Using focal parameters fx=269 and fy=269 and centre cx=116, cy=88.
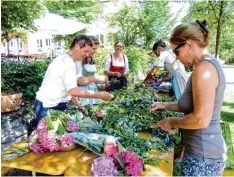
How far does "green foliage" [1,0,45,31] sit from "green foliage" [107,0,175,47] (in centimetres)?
482

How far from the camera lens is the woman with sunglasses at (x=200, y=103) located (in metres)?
1.41

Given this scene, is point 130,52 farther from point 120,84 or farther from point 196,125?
point 196,125

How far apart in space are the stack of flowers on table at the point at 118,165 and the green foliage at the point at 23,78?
3.65 metres

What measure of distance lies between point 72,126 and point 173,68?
6.29 feet

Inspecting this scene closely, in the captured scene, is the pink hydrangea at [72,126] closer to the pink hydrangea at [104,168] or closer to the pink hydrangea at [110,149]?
the pink hydrangea at [110,149]

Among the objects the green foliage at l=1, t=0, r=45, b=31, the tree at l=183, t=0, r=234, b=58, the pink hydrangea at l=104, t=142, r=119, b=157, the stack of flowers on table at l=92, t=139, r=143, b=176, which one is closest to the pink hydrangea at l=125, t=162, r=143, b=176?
the stack of flowers on table at l=92, t=139, r=143, b=176

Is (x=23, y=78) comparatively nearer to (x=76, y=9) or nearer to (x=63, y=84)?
(x=63, y=84)

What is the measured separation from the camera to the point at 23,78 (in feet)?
16.4

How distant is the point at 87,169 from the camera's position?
160cm

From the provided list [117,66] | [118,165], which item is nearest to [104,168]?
→ [118,165]

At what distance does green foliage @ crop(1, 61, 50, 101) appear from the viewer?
16.0 ft

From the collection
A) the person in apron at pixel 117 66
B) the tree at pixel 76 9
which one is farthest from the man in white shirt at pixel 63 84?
the tree at pixel 76 9

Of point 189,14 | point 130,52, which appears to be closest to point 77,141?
point 130,52

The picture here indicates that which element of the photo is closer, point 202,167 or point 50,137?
point 202,167
